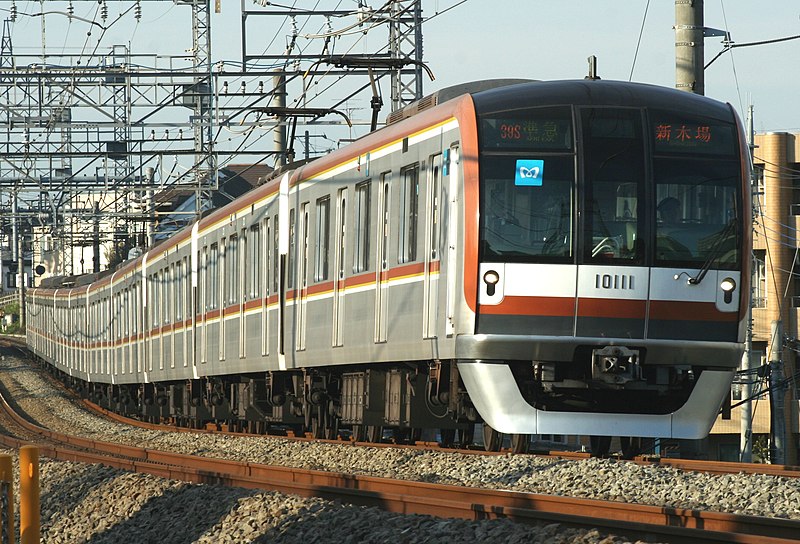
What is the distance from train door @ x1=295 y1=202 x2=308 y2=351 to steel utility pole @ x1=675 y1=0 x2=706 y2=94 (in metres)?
4.41

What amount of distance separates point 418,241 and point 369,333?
1489 millimetres

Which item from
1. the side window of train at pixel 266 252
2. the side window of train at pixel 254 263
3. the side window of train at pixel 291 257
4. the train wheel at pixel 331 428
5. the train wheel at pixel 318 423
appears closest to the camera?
the side window of train at pixel 291 257

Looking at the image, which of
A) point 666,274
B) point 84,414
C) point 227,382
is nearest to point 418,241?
point 666,274

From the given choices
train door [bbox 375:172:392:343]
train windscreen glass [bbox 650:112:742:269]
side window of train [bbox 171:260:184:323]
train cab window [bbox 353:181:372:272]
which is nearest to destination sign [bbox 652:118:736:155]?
train windscreen glass [bbox 650:112:742:269]

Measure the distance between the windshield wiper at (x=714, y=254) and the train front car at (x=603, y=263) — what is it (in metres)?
0.01

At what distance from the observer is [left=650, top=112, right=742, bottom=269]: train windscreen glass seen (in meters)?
10.7

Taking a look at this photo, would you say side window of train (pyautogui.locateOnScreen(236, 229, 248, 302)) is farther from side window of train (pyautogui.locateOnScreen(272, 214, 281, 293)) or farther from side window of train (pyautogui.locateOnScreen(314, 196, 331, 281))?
side window of train (pyautogui.locateOnScreen(314, 196, 331, 281))

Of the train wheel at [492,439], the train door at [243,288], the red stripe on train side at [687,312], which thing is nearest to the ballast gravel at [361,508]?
the train wheel at [492,439]

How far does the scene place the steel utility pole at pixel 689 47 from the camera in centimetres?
1313

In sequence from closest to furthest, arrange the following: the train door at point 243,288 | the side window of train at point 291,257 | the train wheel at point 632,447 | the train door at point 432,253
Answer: the train door at point 432,253, the train wheel at point 632,447, the side window of train at point 291,257, the train door at point 243,288

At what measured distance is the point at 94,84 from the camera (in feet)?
113

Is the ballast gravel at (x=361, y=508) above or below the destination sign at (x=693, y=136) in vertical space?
below

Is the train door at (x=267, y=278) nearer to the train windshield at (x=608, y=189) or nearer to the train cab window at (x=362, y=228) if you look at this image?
the train cab window at (x=362, y=228)

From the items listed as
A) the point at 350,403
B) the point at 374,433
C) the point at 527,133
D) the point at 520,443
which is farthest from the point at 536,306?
the point at 374,433
